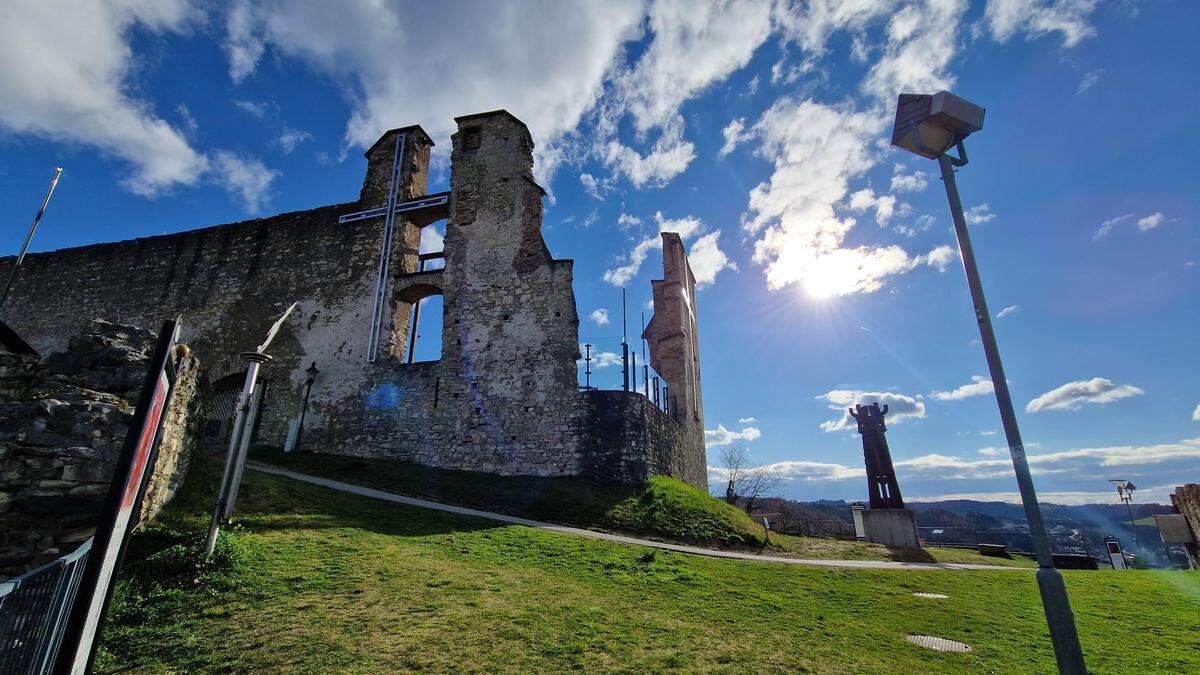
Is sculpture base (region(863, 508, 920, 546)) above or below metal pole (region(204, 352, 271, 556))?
below

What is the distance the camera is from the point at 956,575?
11.2 m

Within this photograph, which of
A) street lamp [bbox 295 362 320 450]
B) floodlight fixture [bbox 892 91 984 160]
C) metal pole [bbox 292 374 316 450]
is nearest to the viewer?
floodlight fixture [bbox 892 91 984 160]

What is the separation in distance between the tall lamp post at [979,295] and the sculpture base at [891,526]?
46.2 ft

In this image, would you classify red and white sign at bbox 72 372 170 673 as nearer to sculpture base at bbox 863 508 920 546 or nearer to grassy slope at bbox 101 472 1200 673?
grassy slope at bbox 101 472 1200 673

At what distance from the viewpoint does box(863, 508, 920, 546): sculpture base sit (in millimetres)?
17391

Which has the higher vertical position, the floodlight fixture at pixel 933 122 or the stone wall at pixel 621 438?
the floodlight fixture at pixel 933 122

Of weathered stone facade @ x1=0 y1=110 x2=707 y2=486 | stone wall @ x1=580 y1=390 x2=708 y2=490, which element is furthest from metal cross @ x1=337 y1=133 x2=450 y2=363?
stone wall @ x1=580 y1=390 x2=708 y2=490

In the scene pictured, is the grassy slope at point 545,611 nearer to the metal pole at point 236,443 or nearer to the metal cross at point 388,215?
the metal pole at point 236,443

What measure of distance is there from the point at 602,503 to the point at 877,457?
11.9 metres

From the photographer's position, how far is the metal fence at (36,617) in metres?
3.14

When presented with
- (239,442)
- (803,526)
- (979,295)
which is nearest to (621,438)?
(239,442)

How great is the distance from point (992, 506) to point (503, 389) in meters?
181

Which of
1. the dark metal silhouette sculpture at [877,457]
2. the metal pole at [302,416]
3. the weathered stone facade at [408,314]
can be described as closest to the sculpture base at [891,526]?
the dark metal silhouette sculpture at [877,457]

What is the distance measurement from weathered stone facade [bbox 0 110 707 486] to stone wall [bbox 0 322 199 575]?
9.57 meters
